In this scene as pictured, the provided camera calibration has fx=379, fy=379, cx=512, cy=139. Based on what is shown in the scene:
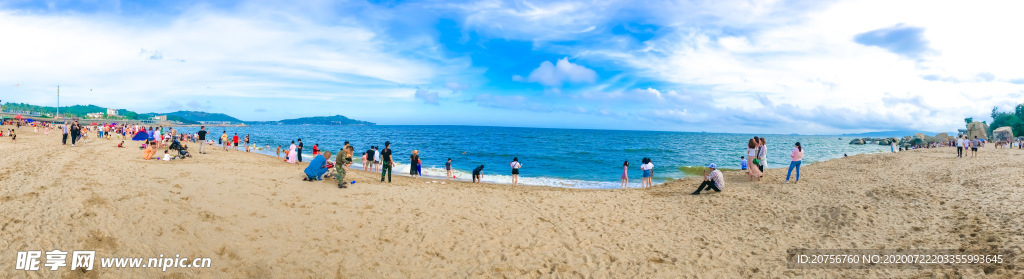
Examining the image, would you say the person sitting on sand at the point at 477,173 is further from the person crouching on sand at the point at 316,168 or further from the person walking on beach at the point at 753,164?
the person walking on beach at the point at 753,164

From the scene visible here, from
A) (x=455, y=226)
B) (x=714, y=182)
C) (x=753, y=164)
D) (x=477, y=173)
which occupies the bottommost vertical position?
(x=455, y=226)

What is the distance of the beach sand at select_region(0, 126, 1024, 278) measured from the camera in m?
6.76

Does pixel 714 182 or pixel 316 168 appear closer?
pixel 316 168

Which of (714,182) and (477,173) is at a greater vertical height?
(714,182)

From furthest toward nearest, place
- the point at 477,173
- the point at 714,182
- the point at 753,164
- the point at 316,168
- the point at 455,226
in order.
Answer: the point at 477,173
the point at 753,164
the point at 714,182
the point at 316,168
the point at 455,226

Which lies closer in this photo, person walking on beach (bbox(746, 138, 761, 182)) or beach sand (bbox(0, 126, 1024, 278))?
beach sand (bbox(0, 126, 1024, 278))

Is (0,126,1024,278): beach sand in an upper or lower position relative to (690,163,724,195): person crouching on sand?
lower

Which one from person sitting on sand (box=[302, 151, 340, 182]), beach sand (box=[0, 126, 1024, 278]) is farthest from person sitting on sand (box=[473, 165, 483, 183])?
person sitting on sand (box=[302, 151, 340, 182])

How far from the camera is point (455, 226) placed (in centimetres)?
927

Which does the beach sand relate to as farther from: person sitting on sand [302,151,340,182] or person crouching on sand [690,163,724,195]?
person crouching on sand [690,163,724,195]

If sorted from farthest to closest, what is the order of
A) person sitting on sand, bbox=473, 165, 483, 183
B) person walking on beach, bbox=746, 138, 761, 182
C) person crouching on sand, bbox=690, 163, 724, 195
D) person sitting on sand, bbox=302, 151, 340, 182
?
person sitting on sand, bbox=473, 165, 483, 183 < person walking on beach, bbox=746, 138, 761, 182 < person crouching on sand, bbox=690, 163, 724, 195 < person sitting on sand, bbox=302, 151, 340, 182

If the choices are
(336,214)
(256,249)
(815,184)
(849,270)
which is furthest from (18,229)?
(815,184)

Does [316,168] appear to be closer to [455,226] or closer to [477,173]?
[455,226]

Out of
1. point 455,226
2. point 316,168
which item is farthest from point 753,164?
point 316,168
